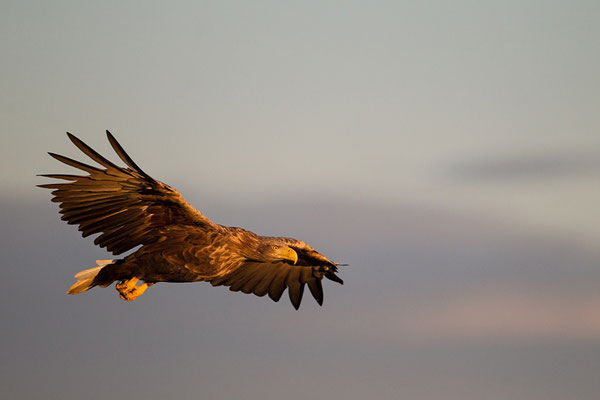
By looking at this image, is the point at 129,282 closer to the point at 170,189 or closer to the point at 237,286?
the point at 170,189

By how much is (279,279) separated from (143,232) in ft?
10.3

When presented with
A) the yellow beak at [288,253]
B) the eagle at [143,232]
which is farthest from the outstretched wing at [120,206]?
the yellow beak at [288,253]

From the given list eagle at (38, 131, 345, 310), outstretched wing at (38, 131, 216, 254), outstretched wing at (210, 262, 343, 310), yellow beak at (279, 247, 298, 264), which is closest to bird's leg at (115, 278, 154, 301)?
eagle at (38, 131, 345, 310)

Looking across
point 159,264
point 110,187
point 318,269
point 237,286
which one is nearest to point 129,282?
point 159,264

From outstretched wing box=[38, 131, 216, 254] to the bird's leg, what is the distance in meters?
0.45

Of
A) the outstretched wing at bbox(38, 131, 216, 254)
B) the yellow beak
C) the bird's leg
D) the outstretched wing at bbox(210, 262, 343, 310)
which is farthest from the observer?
the outstretched wing at bbox(210, 262, 343, 310)

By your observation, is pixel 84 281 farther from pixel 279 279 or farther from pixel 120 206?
pixel 279 279

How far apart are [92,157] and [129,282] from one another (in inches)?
72.4

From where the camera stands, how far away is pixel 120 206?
10.1 metres

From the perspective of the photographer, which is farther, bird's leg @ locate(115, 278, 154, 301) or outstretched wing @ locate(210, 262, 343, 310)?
outstretched wing @ locate(210, 262, 343, 310)

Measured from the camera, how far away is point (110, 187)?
993 centimetres

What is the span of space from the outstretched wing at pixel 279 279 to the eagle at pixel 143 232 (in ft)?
5.32

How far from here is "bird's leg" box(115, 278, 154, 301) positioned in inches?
410

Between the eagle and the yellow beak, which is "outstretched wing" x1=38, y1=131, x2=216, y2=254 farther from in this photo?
the yellow beak
